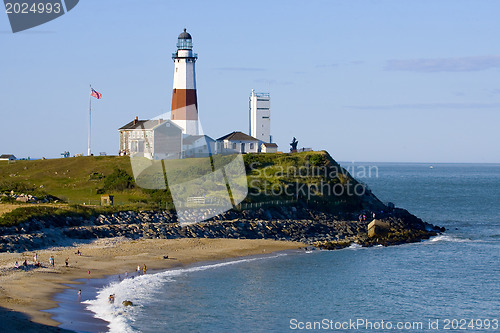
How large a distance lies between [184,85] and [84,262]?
42.5m

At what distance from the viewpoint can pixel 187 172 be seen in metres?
74.0

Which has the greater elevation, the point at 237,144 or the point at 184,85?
the point at 184,85

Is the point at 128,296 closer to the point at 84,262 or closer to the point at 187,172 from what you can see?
the point at 84,262

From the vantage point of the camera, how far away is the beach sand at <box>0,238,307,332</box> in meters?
29.8

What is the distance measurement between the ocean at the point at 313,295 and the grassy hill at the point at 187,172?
50.5 feet

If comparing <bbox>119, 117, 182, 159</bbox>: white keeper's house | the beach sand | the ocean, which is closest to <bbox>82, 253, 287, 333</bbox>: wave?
the ocean

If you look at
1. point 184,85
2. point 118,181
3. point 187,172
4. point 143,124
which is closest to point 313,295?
point 118,181

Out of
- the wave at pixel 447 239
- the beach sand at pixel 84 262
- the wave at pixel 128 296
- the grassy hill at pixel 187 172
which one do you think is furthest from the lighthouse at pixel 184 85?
the wave at pixel 128 296

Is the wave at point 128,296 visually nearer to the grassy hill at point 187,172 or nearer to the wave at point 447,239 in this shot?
the grassy hill at point 187,172

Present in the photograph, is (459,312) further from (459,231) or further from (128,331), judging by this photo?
(459,231)

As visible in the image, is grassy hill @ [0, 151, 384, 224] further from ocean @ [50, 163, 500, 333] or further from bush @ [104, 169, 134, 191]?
ocean @ [50, 163, 500, 333]

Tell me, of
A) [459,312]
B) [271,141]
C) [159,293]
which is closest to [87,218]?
[159,293]

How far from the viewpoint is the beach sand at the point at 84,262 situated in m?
29.8

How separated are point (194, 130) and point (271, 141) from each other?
18.1 meters
